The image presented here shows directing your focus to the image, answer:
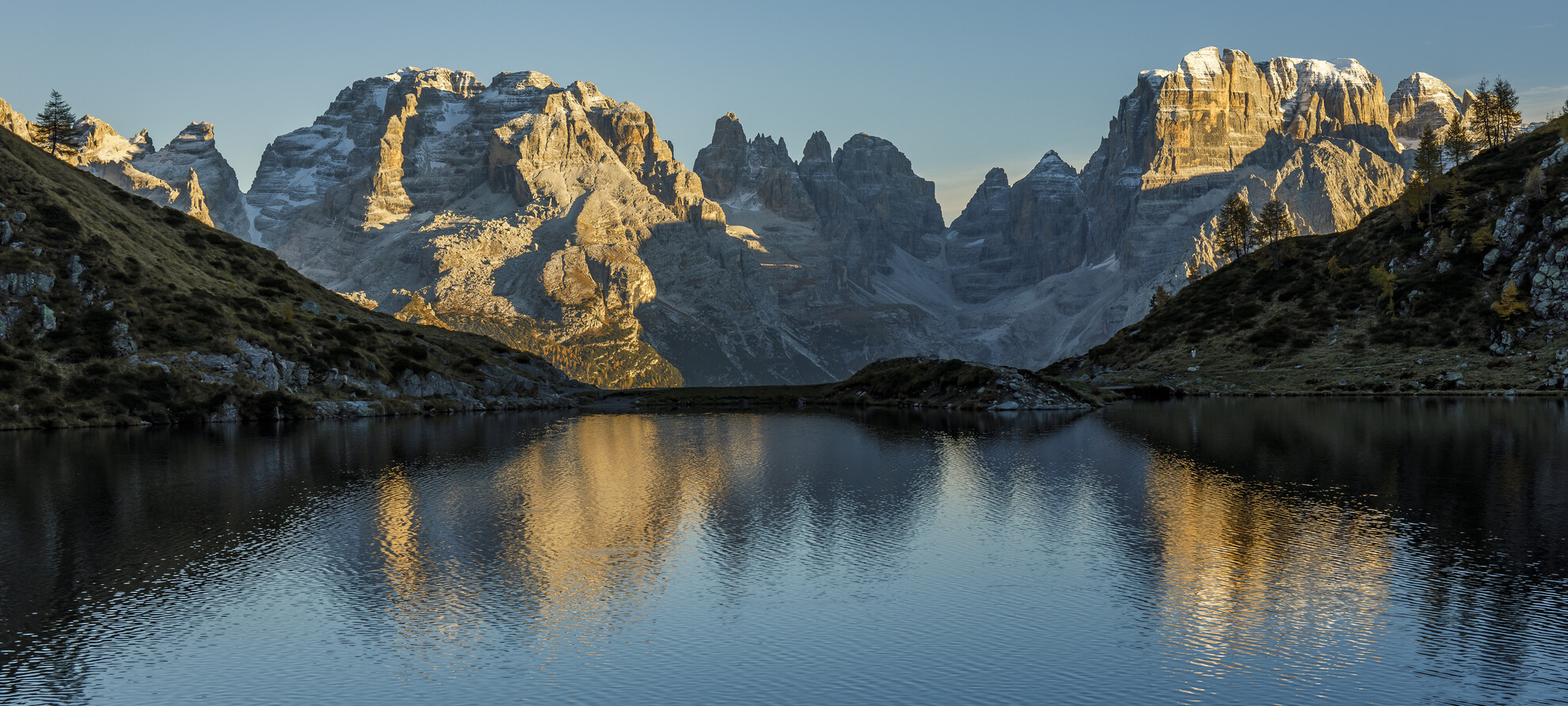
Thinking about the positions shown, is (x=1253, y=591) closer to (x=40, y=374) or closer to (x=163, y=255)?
(x=40, y=374)

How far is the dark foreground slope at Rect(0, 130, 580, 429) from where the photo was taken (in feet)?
449

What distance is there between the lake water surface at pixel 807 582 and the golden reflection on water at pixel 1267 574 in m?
0.18

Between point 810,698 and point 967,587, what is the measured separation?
1245cm

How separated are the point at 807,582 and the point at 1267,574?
54.6 feet

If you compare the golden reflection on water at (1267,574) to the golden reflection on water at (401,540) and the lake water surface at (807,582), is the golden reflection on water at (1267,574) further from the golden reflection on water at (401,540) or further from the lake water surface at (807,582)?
the golden reflection on water at (401,540)

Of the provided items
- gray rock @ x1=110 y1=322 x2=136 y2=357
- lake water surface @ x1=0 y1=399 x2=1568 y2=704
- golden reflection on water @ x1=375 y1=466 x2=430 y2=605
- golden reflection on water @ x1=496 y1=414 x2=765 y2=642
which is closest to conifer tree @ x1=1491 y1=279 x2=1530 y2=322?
lake water surface @ x1=0 y1=399 x2=1568 y2=704

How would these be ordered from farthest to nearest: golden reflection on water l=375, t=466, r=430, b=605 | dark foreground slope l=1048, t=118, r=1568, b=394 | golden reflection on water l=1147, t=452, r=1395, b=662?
dark foreground slope l=1048, t=118, r=1568, b=394 < golden reflection on water l=375, t=466, r=430, b=605 < golden reflection on water l=1147, t=452, r=1395, b=662

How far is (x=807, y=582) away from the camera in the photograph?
3831 cm

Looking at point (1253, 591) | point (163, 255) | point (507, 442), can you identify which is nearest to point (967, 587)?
point (1253, 591)

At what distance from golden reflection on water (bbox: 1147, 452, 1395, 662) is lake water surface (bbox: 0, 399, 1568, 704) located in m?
0.18

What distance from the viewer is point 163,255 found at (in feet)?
591

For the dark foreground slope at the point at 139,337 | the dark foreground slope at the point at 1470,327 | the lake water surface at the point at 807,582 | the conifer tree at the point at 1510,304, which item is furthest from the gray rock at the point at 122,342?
the conifer tree at the point at 1510,304

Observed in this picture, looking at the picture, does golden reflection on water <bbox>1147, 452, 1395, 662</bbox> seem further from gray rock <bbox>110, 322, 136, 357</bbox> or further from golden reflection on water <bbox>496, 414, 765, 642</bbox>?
gray rock <bbox>110, 322, 136, 357</bbox>

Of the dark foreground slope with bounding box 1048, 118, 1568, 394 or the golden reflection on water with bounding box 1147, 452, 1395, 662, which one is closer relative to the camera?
the golden reflection on water with bounding box 1147, 452, 1395, 662
